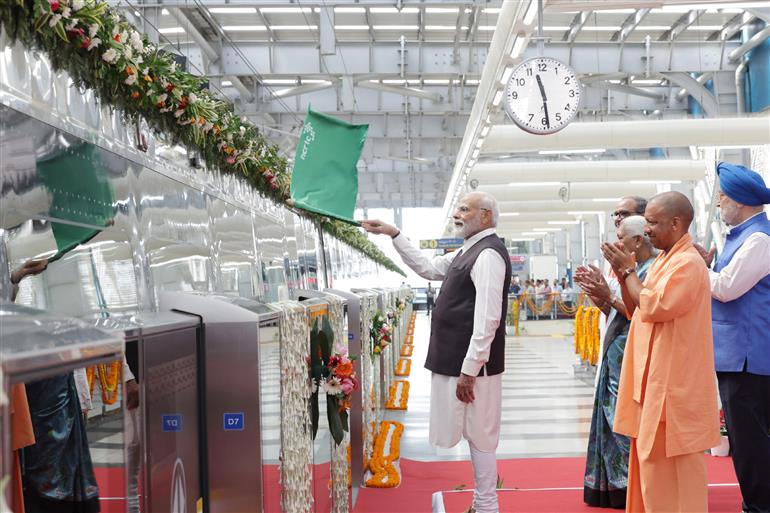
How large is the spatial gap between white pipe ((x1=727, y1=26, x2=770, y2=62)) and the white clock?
18.3 feet

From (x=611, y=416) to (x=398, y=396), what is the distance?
19.9ft

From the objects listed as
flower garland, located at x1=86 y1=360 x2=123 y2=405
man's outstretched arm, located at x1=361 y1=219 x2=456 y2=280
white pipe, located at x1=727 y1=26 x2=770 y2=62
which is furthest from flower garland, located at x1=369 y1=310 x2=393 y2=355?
white pipe, located at x1=727 y1=26 x2=770 y2=62

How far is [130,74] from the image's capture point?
10.2 feet

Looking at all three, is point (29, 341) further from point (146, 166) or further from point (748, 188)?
point (748, 188)

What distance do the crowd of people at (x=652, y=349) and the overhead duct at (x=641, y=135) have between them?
28.0ft

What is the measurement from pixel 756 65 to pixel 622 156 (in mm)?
9605

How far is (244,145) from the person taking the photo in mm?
5039

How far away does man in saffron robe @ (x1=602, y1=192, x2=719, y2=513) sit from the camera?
3451mm

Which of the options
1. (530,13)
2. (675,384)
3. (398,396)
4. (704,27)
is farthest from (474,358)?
(704,27)

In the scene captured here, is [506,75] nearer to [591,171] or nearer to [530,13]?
[530,13]

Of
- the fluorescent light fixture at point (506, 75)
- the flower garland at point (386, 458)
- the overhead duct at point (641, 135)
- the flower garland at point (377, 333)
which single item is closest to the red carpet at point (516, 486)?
the flower garland at point (386, 458)

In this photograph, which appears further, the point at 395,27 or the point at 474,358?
the point at 395,27

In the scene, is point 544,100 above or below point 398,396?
above

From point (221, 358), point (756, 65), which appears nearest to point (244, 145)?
point (221, 358)
